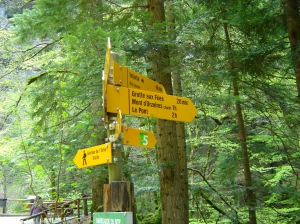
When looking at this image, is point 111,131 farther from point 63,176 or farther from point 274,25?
point 63,176

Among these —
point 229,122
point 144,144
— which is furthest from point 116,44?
point 229,122

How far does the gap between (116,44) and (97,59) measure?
0.46 meters

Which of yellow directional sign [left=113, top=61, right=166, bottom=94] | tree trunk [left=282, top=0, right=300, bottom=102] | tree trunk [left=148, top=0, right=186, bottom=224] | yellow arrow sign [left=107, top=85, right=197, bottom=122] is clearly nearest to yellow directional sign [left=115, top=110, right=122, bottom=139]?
yellow arrow sign [left=107, top=85, right=197, bottom=122]

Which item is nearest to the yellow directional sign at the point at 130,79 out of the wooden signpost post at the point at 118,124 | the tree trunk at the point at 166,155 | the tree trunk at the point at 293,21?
the wooden signpost post at the point at 118,124

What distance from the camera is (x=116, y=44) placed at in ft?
15.7

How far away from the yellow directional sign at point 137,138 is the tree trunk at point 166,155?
9.36 feet

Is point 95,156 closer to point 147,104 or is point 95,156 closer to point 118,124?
point 118,124

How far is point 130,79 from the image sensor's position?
3352 millimetres

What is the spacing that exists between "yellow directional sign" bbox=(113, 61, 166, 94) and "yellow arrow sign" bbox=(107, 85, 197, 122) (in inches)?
5.1

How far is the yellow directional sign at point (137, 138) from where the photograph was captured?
9.84 ft

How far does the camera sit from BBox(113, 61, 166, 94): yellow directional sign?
3.12 metres

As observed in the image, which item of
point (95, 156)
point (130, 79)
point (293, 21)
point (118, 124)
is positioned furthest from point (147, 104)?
point (293, 21)

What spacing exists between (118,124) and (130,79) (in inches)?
24.6

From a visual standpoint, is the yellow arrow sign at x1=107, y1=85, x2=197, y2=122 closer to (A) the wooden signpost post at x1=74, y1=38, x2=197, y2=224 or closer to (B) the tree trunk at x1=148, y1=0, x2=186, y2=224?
(A) the wooden signpost post at x1=74, y1=38, x2=197, y2=224
